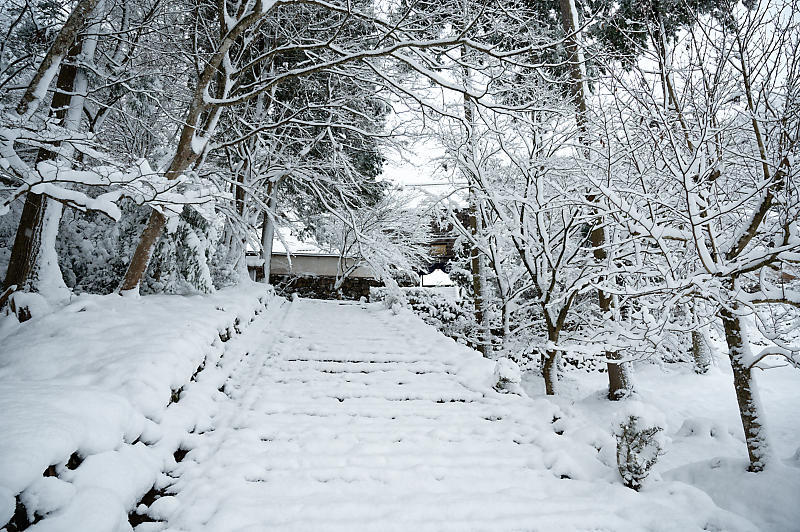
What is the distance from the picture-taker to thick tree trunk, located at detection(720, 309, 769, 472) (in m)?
4.21

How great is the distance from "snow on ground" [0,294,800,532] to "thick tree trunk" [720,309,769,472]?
0.57 ft

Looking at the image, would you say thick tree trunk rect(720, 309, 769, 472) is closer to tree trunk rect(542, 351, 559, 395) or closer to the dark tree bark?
tree trunk rect(542, 351, 559, 395)

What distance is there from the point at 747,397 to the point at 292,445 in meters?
5.06

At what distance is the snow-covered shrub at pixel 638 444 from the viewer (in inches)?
111

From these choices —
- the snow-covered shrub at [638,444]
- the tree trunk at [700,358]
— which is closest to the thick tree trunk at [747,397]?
the snow-covered shrub at [638,444]

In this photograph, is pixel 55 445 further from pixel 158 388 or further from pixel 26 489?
pixel 158 388

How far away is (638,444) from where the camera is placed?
285 cm

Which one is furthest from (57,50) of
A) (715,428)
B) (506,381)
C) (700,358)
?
(700,358)

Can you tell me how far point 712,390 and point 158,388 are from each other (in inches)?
513

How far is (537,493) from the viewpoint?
279 cm

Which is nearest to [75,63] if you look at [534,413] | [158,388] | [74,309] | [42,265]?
[42,265]

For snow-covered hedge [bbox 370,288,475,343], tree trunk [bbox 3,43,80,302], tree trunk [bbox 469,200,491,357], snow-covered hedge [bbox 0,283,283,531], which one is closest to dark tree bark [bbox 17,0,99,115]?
tree trunk [bbox 3,43,80,302]

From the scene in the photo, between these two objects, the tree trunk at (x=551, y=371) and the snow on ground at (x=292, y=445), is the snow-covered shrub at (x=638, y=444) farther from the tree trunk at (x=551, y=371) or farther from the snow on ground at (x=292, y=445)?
the tree trunk at (x=551, y=371)

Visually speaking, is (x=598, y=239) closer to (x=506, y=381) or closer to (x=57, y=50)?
(x=506, y=381)
